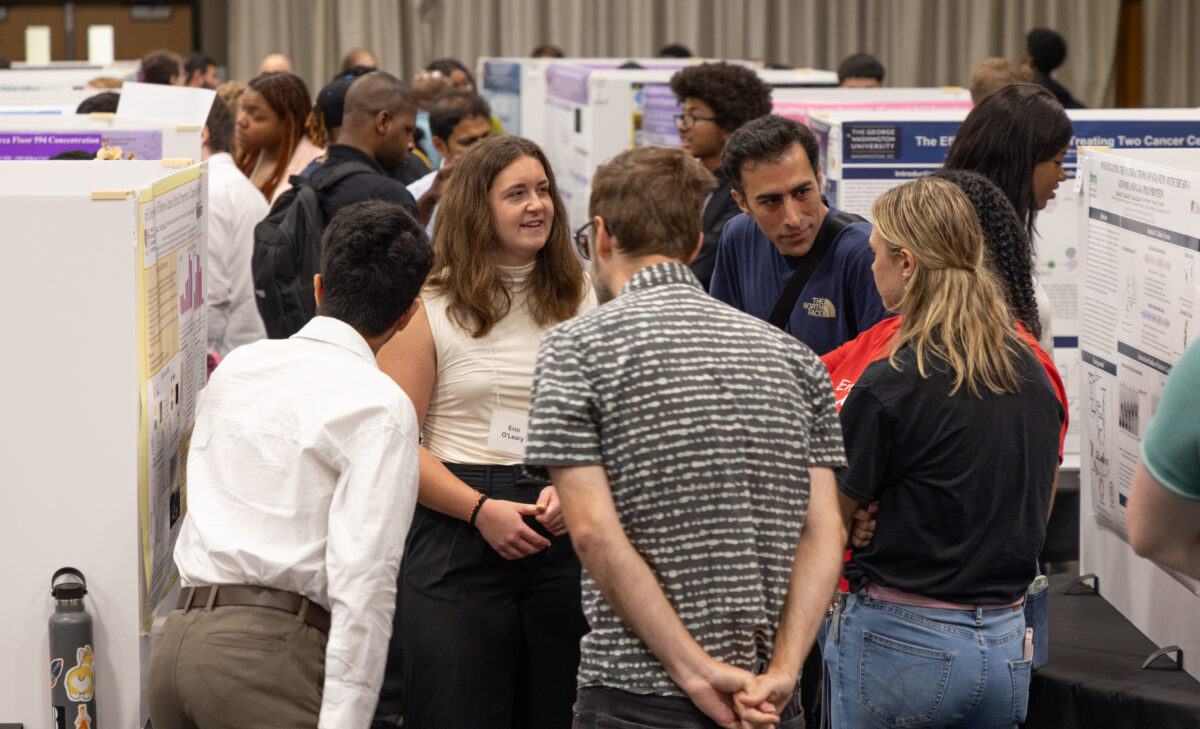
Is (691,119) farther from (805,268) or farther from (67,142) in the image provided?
(67,142)

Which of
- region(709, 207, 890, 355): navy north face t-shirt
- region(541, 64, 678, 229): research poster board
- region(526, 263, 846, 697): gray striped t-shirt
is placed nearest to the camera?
region(526, 263, 846, 697): gray striped t-shirt

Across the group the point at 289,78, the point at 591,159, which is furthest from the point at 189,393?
the point at 591,159

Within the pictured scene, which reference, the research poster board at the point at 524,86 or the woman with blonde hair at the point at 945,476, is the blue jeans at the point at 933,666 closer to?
the woman with blonde hair at the point at 945,476

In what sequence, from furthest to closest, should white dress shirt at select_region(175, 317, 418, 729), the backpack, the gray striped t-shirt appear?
the backpack
white dress shirt at select_region(175, 317, 418, 729)
the gray striped t-shirt

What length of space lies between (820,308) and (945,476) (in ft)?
2.62

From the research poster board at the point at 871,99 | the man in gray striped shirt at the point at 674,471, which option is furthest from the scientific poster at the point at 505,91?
the man in gray striped shirt at the point at 674,471

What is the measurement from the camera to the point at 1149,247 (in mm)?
2619

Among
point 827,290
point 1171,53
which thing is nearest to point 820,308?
point 827,290

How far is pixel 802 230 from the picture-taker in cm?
280

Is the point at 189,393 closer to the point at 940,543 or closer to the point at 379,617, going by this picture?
the point at 379,617

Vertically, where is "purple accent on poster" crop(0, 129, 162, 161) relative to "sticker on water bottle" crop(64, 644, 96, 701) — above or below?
above

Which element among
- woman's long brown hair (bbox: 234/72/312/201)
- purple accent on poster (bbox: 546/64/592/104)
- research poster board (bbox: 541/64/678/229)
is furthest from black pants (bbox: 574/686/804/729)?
purple accent on poster (bbox: 546/64/592/104)

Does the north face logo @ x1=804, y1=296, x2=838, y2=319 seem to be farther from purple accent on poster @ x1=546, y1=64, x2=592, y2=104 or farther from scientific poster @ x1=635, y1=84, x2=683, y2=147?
purple accent on poster @ x1=546, y1=64, x2=592, y2=104

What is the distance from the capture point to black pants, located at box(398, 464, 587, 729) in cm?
233
